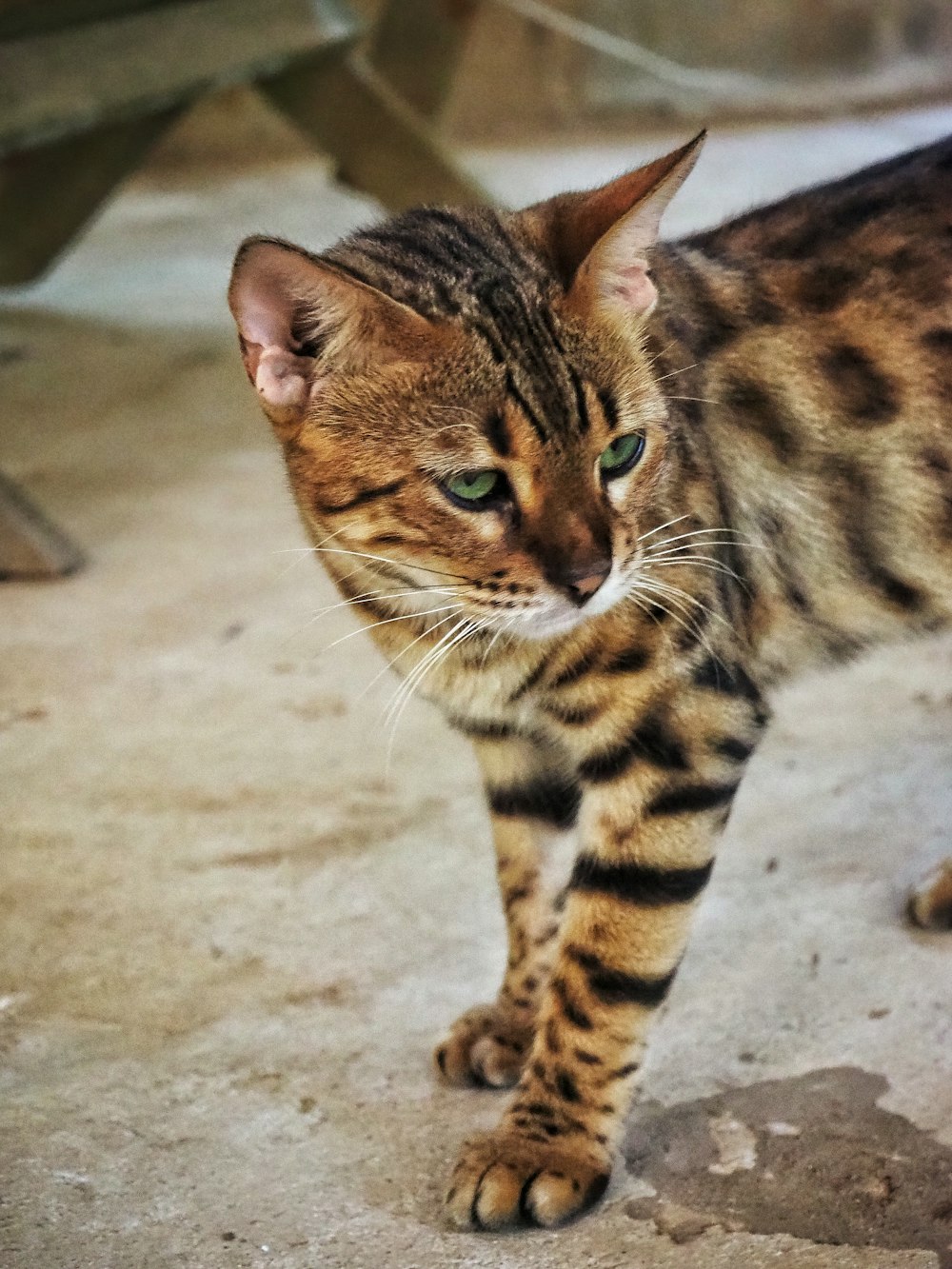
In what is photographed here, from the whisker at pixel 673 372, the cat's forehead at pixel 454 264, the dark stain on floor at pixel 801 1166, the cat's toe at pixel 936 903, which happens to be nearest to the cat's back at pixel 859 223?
the whisker at pixel 673 372

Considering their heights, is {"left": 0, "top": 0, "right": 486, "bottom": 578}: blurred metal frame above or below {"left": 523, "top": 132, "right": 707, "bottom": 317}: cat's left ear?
below

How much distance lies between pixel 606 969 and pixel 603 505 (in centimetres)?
50

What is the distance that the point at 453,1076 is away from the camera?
1692 mm

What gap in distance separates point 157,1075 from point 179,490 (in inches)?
78.8

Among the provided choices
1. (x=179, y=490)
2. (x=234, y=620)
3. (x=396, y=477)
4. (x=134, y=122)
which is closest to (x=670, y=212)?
(x=134, y=122)

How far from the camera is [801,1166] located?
1492 mm

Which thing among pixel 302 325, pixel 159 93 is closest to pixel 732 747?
pixel 302 325

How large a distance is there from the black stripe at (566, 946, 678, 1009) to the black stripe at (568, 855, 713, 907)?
0.07 metres

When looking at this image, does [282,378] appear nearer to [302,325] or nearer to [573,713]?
[302,325]

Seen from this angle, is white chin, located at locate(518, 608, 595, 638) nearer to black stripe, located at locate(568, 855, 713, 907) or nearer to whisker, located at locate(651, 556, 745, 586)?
whisker, located at locate(651, 556, 745, 586)

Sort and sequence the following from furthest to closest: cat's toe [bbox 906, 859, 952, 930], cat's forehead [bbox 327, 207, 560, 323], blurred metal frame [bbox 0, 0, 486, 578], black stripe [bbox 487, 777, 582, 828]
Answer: blurred metal frame [bbox 0, 0, 486, 578] → cat's toe [bbox 906, 859, 952, 930] → black stripe [bbox 487, 777, 582, 828] → cat's forehead [bbox 327, 207, 560, 323]

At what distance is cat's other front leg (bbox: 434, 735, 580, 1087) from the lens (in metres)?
1.70

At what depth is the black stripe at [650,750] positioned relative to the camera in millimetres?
1477

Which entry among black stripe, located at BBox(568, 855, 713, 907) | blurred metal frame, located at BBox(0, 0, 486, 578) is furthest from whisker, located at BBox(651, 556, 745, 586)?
blurred metal frame, located at BBox(0, 0, 486, 578)
